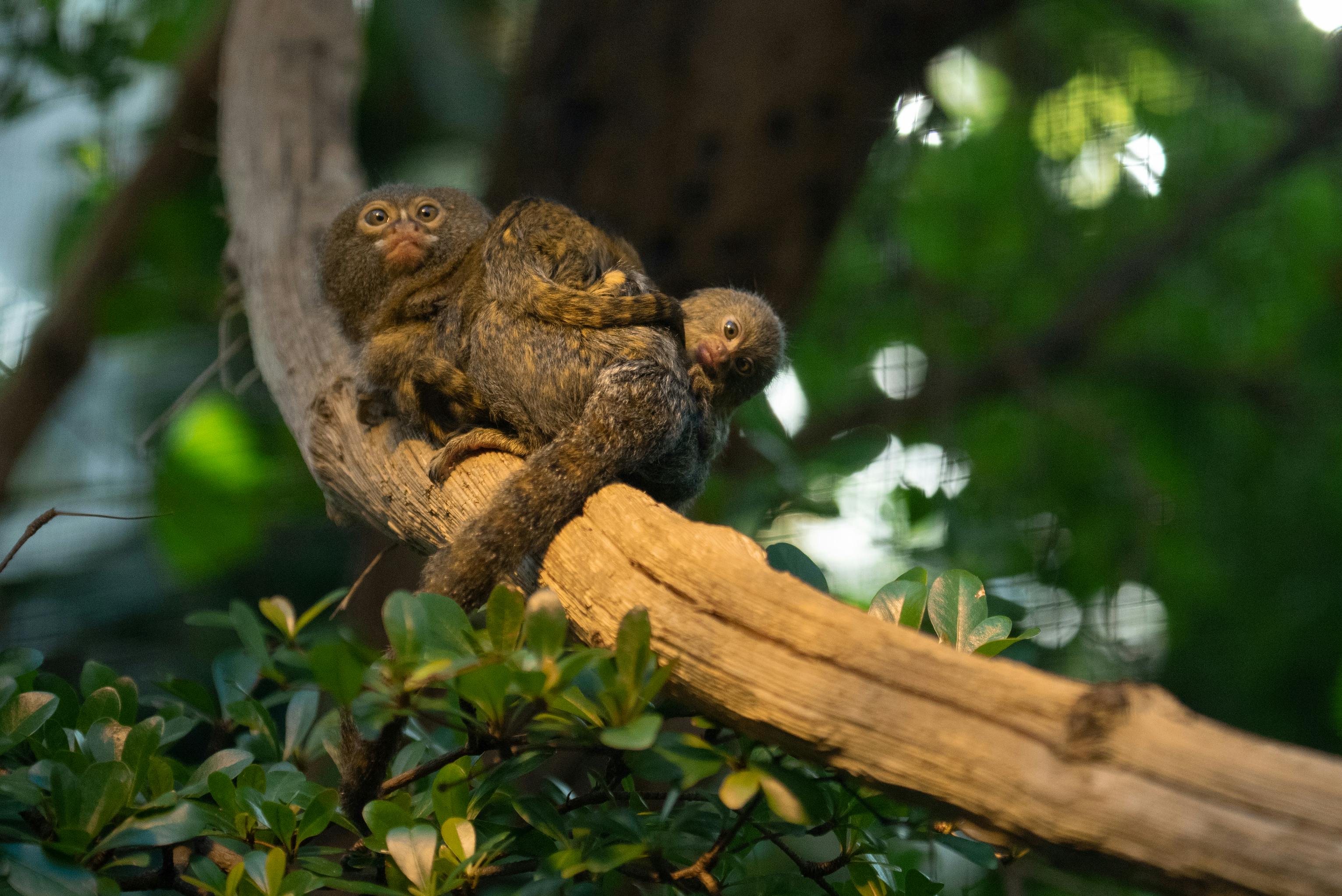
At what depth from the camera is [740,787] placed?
1.35 meters

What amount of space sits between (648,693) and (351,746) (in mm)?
722

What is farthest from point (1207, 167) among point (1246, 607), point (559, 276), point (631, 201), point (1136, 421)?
point (559, 276)

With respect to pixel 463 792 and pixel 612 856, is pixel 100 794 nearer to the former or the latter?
pixel 463 792

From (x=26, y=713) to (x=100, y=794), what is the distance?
0.95 ft

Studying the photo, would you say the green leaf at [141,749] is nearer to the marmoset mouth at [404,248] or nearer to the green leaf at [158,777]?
the green leaf at [158,777]

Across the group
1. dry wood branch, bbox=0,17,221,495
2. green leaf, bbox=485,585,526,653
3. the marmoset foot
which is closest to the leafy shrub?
green leaf, bbox=485,585,526,653

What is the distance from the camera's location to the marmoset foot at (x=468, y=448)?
2287mm

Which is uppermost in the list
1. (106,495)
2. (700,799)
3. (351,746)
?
(700,799)

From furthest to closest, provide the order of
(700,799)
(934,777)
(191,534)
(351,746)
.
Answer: (191,534)
(351,746)
(700,799)
(934,777)

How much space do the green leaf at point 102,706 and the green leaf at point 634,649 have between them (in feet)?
3.05

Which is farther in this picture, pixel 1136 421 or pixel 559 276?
pixel 1136 421

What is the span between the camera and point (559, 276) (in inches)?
94.7

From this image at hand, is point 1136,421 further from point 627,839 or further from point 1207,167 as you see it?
point 627,839

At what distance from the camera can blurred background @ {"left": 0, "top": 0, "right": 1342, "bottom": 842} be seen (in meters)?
4.43
